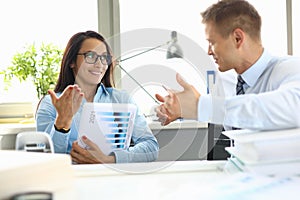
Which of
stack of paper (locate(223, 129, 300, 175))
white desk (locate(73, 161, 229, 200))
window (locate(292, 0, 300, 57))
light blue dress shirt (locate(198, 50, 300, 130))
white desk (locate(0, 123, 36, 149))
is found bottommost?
white desk (locate(0, 123, 36, 149))

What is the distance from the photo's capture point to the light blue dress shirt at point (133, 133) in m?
1.43

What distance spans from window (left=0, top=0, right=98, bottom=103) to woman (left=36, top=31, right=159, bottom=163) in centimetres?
108

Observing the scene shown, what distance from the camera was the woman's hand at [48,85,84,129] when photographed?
4.47 ft

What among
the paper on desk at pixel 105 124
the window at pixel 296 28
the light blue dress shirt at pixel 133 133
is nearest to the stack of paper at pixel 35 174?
the paper on desk at pixel 105 124

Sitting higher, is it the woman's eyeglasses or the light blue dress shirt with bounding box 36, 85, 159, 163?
the woman's eyeglasses

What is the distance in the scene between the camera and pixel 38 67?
2.74 m

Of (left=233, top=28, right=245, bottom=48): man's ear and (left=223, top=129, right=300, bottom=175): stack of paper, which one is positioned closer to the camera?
(left=223, top=129, right=300, bottom=175): stack of paper

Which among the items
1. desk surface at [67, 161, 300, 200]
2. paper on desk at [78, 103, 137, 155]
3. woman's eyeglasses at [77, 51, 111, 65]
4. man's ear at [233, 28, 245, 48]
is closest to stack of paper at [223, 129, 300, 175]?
desk surface at [67, 161, 300, 200]

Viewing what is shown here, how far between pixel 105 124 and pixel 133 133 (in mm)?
301

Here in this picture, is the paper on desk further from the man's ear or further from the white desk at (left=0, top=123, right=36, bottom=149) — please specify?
the white desk at (left=0, top=123, right=36, bottom=149)

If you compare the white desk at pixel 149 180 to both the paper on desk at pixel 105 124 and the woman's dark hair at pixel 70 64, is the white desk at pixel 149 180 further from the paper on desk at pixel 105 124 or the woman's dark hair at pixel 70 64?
the woman's dark hair at pixel 70 64

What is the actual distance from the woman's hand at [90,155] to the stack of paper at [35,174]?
0.58 meters

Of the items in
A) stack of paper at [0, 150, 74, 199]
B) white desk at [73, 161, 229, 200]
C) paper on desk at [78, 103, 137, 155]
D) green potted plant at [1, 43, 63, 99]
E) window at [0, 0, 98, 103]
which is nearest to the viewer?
stack of paper at [0, 150, 74, 199]

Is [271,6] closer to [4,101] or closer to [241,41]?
[241,41]
